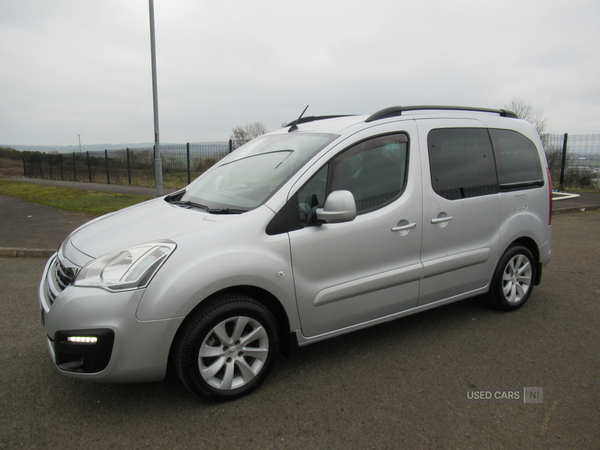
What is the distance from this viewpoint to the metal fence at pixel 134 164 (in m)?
16.7

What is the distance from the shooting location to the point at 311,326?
9.89 ft

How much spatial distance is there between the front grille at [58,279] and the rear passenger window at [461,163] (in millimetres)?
2749

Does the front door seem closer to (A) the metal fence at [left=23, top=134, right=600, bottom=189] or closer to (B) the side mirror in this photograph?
(B) the side mirror

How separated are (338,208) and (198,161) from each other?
15029 millimetres

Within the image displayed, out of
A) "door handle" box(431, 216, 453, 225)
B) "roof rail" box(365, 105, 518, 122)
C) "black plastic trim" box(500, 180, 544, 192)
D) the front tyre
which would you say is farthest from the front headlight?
"black plastic trim" box(500, 180, 544, 192)

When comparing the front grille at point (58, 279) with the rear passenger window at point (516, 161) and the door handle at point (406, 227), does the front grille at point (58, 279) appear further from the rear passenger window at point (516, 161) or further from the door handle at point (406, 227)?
the rear passenger window at point (516, 161)

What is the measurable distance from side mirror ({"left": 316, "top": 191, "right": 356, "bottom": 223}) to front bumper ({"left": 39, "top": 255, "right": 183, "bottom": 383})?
1118mm

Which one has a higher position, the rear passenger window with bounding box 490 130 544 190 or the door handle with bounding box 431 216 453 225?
the rear passenger window with bounding box 490 130 544 190

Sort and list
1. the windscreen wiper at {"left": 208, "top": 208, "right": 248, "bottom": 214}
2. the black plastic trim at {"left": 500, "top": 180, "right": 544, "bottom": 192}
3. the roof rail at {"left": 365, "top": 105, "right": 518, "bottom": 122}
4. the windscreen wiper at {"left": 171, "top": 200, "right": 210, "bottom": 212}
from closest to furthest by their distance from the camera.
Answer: the windscreen wiper at {"left": 208, "top": 208, "right": 248, "bottom": 214}
the windscreen wiper at {"left": 171, "top": 200, "right": 210, "bottom": 212}
the roof rail at {"left": 365, "top": 105, "right": 518, "bottom": 122}
the black plastic trim at {"left": 500, "top": 180, "right": 544, "bottom": 192}

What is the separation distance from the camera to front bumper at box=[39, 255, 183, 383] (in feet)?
7.92

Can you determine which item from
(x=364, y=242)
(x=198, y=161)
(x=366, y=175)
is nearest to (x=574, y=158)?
(x=198, y=161)

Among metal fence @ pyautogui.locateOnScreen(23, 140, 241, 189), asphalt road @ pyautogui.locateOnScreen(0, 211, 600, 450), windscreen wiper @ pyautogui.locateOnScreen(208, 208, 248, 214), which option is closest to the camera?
asphalt road @ pyautogui.locateOnScreen(0, 211, 600, 450)

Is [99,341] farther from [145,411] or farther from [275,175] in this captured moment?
[275,175]

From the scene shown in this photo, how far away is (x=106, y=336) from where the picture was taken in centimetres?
241
